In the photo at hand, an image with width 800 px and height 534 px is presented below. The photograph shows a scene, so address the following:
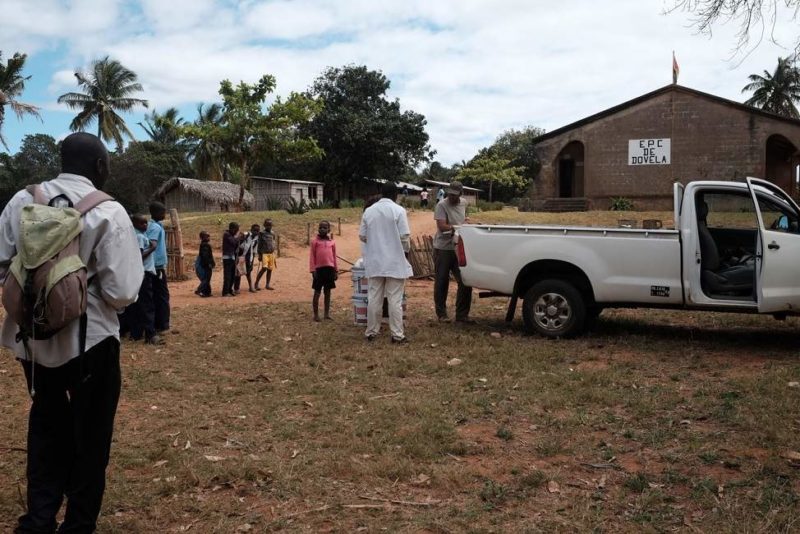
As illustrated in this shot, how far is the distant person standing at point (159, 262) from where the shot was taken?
26.3 feet

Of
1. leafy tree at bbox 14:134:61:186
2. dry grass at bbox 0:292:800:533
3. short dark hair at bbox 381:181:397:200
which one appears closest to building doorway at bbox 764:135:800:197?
dry grass at bbox 0:292:800:533

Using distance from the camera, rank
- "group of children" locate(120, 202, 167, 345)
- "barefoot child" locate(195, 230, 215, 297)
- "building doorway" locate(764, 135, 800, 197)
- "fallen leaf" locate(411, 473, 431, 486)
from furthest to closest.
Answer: "building doorway" locate(764, 135, 800, 197), "barefoot child" locate(195, 230, 215, 297), "group of children" locate(120, 202, 167, 345), "fallen leaf" locate(411, 473, 431, 486)

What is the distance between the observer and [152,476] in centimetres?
407

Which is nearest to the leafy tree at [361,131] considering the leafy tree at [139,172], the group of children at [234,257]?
the leafy tree at [139,172]

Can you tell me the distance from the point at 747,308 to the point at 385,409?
13.3ft

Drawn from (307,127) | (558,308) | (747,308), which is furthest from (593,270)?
(307,127)

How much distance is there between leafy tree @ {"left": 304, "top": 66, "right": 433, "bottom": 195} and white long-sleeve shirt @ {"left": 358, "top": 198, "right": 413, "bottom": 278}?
115 ft

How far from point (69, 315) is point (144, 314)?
5491 millimetres

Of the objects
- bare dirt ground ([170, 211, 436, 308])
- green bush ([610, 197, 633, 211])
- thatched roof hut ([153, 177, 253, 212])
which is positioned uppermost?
thatched roof hut ([153, 177, 253, 212])

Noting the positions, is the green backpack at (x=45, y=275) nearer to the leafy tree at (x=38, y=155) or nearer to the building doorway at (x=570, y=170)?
the building doorway at (x=570, y=170)

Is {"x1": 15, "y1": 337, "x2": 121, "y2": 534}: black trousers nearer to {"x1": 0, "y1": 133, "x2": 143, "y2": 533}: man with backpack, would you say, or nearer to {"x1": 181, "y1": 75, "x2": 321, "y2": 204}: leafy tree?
{"x1": 0, "y1": 133, "x2": 143, "y2": 533}: man with backpack

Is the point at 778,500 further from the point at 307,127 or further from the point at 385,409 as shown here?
the point at 307,127

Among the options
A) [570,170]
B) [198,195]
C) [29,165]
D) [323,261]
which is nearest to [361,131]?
[198,195]

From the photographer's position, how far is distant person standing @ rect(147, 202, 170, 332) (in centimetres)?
802
